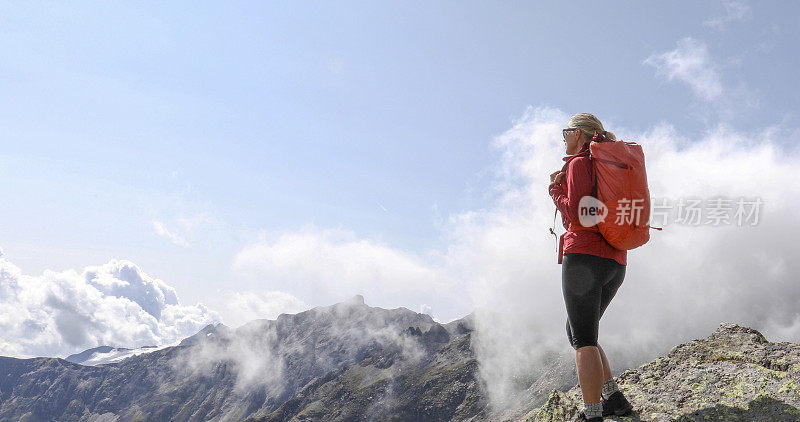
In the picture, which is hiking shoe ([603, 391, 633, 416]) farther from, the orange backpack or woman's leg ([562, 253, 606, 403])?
the orange backpack

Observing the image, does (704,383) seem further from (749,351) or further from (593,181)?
(593,181)

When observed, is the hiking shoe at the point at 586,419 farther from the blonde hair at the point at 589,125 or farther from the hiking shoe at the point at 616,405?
the blonde hair at the point at 589,125

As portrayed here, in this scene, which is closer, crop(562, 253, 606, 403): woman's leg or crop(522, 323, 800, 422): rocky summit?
crop(562, 253, 606, 403): woman's leg

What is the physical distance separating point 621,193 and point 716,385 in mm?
3793

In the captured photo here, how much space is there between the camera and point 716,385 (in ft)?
22.8

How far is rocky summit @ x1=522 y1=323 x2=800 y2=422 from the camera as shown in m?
6.12

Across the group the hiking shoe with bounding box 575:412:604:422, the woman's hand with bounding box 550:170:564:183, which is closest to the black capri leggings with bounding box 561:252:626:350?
the hiking shoe with bounding box 575:412:604:422

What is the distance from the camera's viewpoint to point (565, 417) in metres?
7.44

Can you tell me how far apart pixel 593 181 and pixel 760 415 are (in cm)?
373

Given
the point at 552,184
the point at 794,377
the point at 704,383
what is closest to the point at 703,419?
the point at 704,383

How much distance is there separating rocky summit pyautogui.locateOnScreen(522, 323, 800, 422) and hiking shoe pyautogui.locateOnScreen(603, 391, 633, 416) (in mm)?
92

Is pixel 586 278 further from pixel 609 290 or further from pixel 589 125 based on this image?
pixel 589 125

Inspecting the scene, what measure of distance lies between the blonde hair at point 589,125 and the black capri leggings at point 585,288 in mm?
1721

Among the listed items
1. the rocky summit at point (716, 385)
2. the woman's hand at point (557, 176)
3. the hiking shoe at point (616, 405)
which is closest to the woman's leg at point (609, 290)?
the hiking shoe at point (616, 405)
